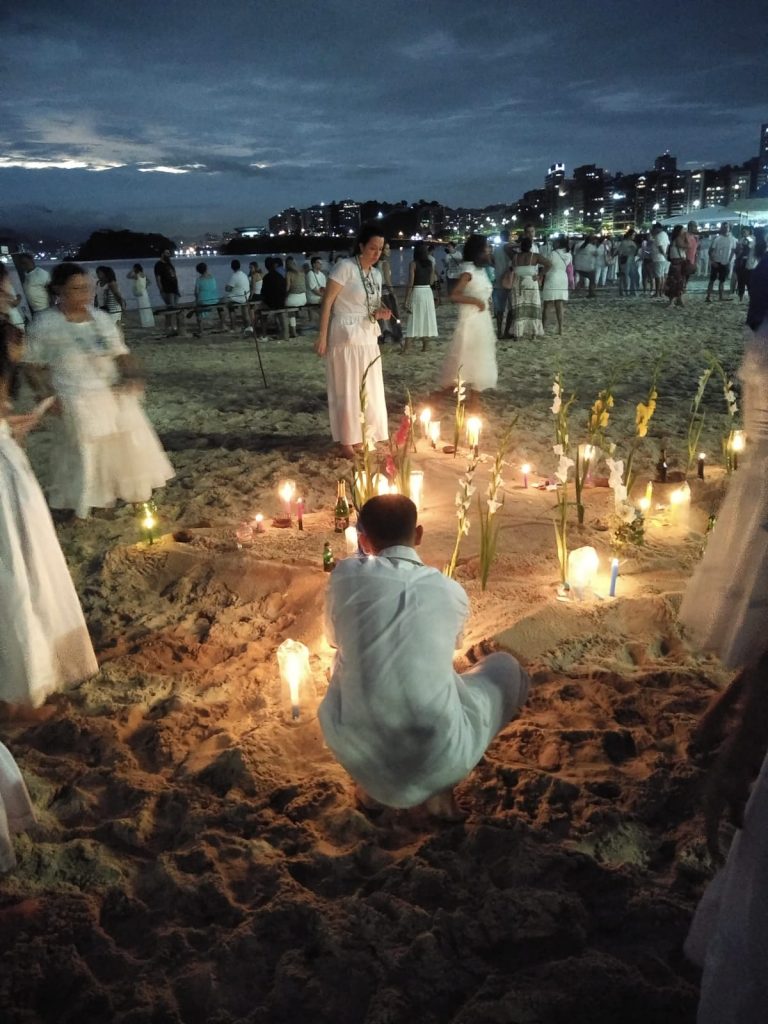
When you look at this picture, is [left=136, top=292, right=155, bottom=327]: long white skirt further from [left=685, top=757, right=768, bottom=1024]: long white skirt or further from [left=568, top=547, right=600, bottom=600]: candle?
[left=685, top=757, right=768, bottom=1024]: long white skirt

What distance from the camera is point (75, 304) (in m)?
5.05

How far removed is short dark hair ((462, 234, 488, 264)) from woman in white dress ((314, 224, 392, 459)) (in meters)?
1.68

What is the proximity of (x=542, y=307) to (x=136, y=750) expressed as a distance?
40.0ft

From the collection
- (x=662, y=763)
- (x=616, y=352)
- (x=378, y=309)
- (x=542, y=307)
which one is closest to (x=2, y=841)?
(x=662, y=763)

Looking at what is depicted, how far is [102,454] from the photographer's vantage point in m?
5.58

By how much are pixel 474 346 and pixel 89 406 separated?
14.1 feet

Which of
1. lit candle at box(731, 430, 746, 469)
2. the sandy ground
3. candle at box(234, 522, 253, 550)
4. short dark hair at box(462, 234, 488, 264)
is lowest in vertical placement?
the sandy ground

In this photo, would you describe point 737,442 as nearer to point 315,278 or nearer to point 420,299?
point 420,299

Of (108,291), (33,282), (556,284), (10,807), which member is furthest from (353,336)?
(108,291)

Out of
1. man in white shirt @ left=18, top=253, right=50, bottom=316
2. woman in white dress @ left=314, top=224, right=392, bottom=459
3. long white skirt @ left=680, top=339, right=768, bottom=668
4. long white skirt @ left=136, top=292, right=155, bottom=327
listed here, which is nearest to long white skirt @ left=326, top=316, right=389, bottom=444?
woman in white dress @ left=314, top=224, right=392, bottom=459

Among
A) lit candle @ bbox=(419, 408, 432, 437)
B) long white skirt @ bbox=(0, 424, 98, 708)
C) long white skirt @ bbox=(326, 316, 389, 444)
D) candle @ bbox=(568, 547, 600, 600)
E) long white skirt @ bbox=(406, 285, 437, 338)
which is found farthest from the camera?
long white skirt @ bbox=(406, 285, 437, 338)

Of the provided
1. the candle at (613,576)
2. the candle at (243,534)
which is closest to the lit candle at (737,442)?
the candle at (613,576)

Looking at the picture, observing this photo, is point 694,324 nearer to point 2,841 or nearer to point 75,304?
point 75,304

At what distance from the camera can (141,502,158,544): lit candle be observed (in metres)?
5.12
